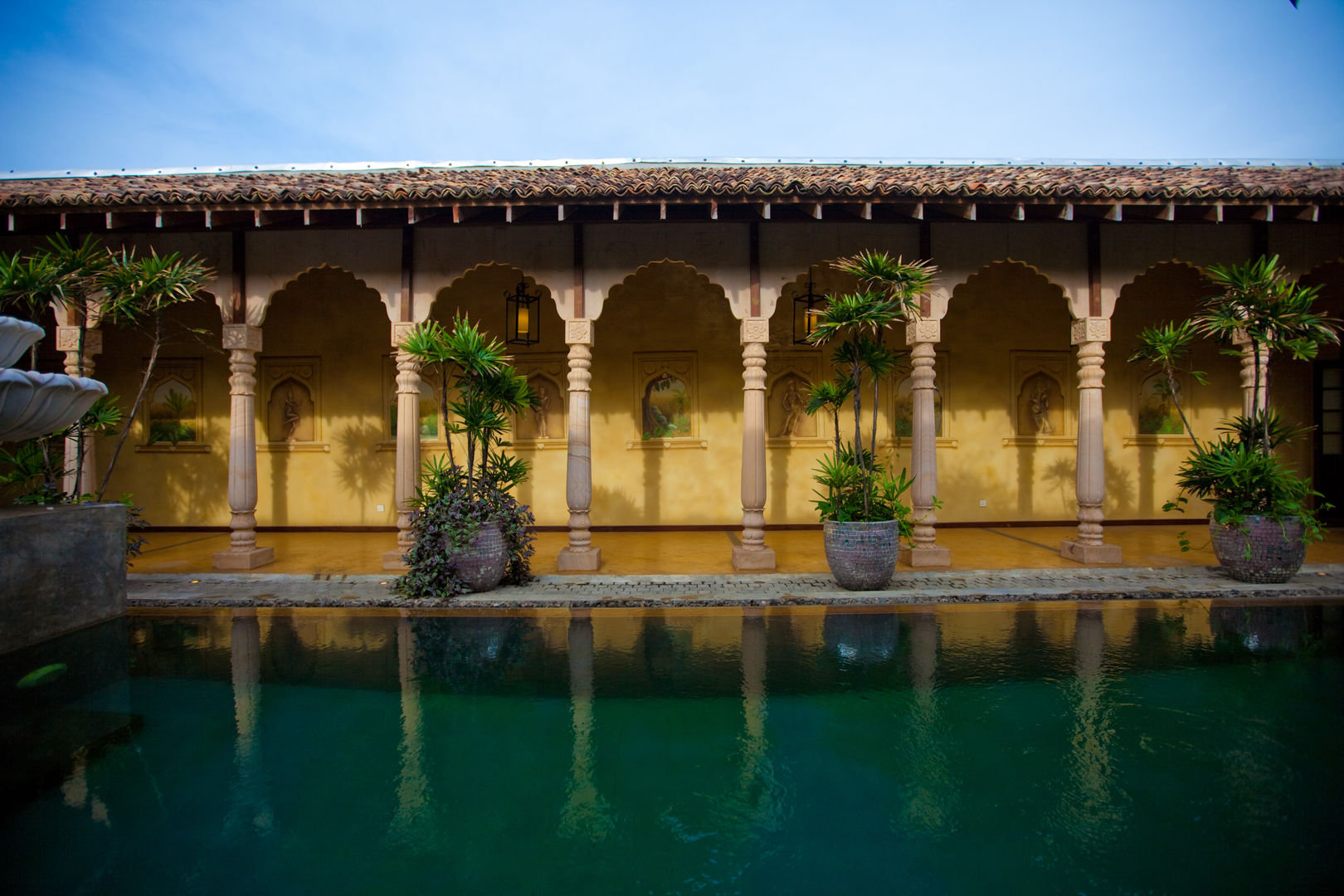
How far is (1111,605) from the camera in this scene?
6371 millimetres

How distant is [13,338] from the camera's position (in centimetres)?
478

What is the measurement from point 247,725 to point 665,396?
27.0 feet

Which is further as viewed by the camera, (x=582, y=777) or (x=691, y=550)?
(x=691, y=550)

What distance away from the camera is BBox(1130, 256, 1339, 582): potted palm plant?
6.91 metres

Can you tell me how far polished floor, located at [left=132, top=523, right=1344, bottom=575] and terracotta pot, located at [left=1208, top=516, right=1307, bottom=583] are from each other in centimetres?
98

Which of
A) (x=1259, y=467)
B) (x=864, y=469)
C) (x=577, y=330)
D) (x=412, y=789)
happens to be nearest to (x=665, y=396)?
(x=577, y=330)

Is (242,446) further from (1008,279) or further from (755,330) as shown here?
(1008,279)

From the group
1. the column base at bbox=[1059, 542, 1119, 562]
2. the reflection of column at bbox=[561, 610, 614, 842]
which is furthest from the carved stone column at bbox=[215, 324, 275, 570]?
the column base at bbox=[1059, 542, 1119, 562]

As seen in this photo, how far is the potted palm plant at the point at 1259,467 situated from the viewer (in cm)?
691

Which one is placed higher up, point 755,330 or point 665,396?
point 755,330

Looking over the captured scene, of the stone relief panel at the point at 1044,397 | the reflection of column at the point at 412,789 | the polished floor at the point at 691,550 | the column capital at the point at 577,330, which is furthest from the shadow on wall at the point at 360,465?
the stone relief panel at the point at 1044,397

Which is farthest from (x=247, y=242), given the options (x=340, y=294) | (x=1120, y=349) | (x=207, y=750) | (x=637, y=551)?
(x=1120, y=349)

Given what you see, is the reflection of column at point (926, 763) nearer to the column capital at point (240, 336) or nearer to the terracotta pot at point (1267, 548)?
the terracotta pot at point (1267, 548)

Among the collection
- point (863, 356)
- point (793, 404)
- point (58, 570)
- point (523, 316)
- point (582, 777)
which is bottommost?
point (582, 777)
